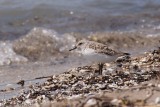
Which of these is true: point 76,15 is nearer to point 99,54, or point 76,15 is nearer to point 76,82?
point 99,54

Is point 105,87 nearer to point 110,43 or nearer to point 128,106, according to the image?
point 128,106

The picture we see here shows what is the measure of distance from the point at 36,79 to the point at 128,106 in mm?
3057

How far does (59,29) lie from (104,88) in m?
8.00

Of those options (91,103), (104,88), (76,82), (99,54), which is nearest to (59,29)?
(99,54)

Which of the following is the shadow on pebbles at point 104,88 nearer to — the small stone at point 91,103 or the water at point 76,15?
the small stone at point 91,103

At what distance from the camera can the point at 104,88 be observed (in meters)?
5.26

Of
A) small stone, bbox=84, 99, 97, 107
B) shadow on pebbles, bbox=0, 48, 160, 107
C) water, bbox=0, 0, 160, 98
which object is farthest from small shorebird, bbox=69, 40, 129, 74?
small stone, bbox=84, 99, 97, 107

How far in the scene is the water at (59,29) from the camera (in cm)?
940

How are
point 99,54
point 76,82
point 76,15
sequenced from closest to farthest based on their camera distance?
point 76,82 → point 99,54 → point 76,15

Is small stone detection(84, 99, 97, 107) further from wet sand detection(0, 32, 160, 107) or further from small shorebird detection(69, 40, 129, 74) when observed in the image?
small shorebird detection(69, 40, 129, 74)

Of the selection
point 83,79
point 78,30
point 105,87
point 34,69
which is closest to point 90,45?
point 83,79

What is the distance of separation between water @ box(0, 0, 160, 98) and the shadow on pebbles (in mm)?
1241

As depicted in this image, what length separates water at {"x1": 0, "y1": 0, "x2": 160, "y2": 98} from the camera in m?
9.40

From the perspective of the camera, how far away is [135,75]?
605 cm
